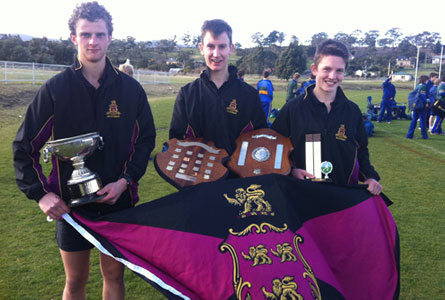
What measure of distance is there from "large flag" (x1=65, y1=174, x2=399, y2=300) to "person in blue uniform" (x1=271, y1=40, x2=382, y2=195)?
0.24m

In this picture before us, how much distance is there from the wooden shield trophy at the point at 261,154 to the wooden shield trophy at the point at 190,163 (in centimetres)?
12

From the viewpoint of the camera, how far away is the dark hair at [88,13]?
220cm

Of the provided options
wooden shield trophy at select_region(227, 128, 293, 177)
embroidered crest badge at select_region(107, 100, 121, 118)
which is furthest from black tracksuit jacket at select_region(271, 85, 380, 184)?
embroidered crest badge at select_region(107, 100, 121, 118)

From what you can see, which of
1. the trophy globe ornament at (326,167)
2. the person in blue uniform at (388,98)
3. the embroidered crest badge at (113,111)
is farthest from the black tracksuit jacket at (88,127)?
the person in blue uniform at (388,98)

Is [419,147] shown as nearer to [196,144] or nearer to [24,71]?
[196,144]

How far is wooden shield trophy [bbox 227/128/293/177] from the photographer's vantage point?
8.60 feet

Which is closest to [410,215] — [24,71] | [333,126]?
[333,126]

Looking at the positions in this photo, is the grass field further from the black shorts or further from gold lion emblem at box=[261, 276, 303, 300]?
gold lion emblem at box=[261, 276, 303, 300]

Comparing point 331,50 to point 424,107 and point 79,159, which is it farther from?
point 424,107

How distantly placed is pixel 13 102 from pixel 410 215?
14551 mm

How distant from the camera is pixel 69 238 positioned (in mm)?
2316

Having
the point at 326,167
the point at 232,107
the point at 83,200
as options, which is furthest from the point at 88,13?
the point at 326,167

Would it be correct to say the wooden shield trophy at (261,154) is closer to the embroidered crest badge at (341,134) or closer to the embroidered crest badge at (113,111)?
the embroidered crest badge at (341,134)

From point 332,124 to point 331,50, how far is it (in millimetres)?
522
